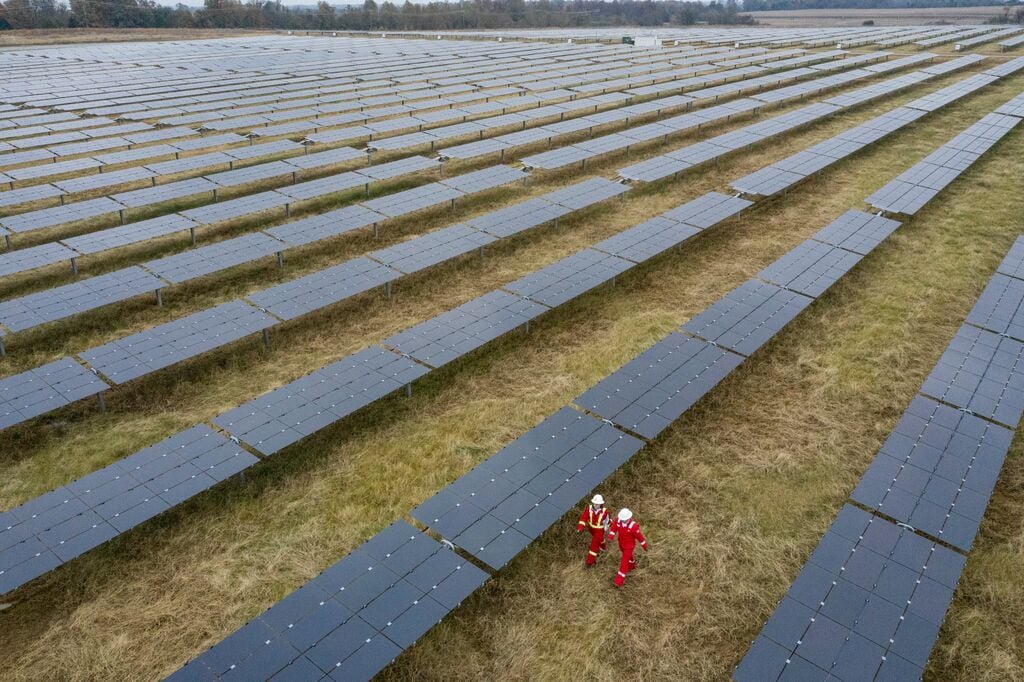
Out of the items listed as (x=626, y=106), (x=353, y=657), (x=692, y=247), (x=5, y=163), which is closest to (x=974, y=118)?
(x=626, y=106)

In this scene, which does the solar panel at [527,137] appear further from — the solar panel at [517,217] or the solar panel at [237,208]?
the solar panel at [237,208]

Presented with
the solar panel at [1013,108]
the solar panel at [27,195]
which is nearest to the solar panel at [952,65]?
the solar panel at [1013,108]

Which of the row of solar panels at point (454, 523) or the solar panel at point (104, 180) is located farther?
the solar panel at point (104, 180)

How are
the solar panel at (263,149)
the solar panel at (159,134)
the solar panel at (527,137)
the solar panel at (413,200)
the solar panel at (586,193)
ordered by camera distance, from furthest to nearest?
the solar panel at (159,134)
the solar panel at (527,137)
the solar panel at (263,149)
the solar panel at (586,193)
the solar panel at (413,200)

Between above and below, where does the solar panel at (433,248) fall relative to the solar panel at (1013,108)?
below

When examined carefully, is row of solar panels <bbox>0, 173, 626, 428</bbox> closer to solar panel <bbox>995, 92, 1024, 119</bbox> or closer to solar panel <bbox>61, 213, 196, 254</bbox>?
solar panel <bbox>61, 213, 196, 254</bbox>

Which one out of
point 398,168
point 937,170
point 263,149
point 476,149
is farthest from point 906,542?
point 263,149

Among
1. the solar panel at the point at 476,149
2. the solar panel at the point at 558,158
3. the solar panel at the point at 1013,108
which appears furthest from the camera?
the solar panel at the point at 1013,108
